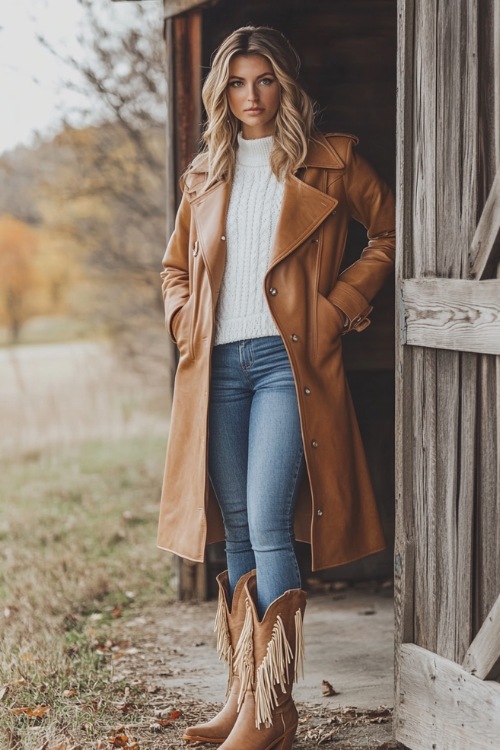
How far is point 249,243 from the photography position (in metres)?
3.44


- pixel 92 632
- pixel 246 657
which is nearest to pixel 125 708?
pixel 246 657

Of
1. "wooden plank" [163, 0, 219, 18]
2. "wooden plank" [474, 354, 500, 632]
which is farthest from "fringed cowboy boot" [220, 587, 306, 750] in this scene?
"wooden plank" [163, 0, 219, 18]

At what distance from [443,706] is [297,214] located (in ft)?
5.63

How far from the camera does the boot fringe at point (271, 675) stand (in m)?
3.27

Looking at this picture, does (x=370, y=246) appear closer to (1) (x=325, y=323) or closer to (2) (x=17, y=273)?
(1) (x=325, y=323)

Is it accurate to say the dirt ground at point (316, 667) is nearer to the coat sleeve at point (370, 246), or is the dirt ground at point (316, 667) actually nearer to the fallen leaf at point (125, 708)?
the fallen leaf at point (125, 708)

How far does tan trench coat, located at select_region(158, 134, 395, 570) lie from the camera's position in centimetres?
337

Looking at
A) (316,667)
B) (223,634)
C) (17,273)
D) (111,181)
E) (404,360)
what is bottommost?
(316,667)

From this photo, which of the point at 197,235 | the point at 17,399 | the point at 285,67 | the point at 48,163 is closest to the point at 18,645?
the point at 197,235

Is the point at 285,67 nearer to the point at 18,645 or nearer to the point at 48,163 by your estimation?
the point at 18,645

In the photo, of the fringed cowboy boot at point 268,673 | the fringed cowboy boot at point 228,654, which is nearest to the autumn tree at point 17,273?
the fringed cowboy boot at point 228,654

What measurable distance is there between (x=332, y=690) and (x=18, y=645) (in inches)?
58.7

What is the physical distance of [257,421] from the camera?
3.37 metres

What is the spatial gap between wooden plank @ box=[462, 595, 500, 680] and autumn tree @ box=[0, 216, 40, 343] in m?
15.7
